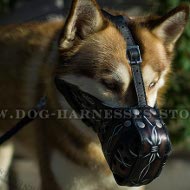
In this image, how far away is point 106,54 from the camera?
9.56 feet

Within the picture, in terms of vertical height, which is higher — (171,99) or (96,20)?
(96,20)

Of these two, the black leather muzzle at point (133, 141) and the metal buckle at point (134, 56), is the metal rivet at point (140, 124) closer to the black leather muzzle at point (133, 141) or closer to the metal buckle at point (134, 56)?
the black leather muzzle at point (133, 141)

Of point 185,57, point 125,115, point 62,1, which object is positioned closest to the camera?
point 125,115

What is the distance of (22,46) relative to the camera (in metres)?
3.57

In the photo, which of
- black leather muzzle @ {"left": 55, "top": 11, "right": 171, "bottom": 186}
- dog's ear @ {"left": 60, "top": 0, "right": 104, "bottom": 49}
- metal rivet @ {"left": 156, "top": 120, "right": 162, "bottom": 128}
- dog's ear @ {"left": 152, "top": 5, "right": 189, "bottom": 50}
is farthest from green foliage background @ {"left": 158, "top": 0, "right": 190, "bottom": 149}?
metal rivet @ {"left": 156, "top": 120, "right": 162, "bottom": 128}

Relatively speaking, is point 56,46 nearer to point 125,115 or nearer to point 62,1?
point 125,115

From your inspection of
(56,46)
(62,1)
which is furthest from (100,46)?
(62,1)

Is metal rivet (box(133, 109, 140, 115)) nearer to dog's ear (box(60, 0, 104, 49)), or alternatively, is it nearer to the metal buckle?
the metal buckle

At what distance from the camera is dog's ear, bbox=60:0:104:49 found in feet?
9.30

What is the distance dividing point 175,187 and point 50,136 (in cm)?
190

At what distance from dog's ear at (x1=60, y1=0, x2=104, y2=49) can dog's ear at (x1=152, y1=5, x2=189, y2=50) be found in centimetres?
34

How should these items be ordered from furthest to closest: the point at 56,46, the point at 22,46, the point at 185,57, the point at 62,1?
the point at 62,1
the point at 185,57
the point at 22,46
the point at 56,46

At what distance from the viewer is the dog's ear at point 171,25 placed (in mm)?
3069

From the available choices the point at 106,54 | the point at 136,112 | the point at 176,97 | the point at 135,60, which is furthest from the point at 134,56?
the point at 176,97
